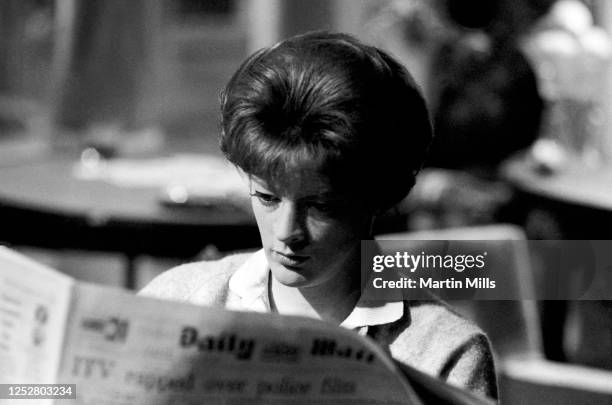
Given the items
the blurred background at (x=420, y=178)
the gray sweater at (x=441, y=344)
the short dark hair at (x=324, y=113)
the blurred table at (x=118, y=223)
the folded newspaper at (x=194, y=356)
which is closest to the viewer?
the folded newspaper at (x=194, y=356)

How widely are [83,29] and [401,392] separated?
3.70m

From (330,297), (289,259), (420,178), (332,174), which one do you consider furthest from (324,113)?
(420,178)

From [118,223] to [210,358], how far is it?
5.60ft

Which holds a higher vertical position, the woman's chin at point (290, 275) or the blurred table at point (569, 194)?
the blurred table at point (569, 194)

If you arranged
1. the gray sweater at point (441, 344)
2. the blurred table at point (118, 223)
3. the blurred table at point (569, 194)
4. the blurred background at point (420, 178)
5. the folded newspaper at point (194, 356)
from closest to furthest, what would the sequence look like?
the folded newspaper at point (194, 356)
the gray sweater at point (441, 344)
the blurred table at point (118, 223)
the blurred background at point (420, 178)
the blurred table at point (569, 194)

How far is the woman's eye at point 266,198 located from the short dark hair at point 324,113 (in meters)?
0.03

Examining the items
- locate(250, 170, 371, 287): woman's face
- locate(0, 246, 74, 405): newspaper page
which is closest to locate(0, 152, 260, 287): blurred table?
locate(250, 170, 371, 287): woman's face

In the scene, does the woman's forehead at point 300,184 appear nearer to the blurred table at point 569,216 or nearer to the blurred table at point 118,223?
the blurred table at point 118,223

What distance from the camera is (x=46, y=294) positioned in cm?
90

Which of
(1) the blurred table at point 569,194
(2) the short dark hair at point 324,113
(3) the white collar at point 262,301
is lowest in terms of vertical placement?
(3) the white collar at point 262,301

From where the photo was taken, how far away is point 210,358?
2.92 feet

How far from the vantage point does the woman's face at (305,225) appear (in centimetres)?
102

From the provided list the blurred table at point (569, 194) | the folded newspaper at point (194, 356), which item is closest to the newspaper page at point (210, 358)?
the folded newspaper at point (194, 356)

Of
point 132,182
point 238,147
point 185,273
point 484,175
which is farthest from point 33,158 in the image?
point 238,147
